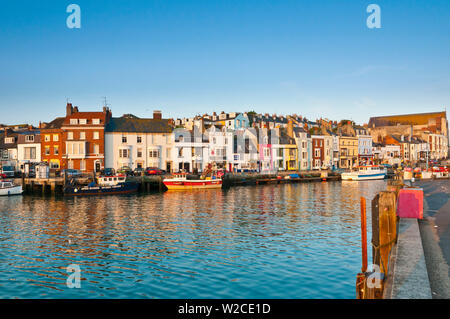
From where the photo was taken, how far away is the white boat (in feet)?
176

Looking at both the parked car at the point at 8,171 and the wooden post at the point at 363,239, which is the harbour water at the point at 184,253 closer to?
the wooden post at the point at 363,239

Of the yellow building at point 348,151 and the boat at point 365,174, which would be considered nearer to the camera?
the boat at point 365,174

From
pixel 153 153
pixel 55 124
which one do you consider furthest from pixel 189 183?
pixel 55 124

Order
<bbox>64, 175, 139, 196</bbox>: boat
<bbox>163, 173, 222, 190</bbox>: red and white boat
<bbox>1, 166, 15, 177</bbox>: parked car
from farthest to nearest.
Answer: <bbox>1, 166, 15, 177</bbox>: parked car, <bbox>163, 173, 222, 190</bbox>: red and white boat, <bbox>64, 175, 139, 196</bbox>: boat

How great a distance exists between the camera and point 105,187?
55.3 meters

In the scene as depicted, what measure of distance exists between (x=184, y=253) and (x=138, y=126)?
59.1 m

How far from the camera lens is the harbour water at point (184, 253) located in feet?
48.5

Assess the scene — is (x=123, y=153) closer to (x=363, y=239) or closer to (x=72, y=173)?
(x=72, y=173)

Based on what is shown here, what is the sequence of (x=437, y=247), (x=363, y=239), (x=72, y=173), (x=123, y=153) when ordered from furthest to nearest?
1. (x=123, y=153)
2. (x=72, y=173)
3. (x=437, y=247)
4. (x=363, y=239)

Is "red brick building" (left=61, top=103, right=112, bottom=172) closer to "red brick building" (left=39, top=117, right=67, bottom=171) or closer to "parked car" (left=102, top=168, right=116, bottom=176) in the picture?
"red brick building" (left=39, top=117, right=67, bottom=171)

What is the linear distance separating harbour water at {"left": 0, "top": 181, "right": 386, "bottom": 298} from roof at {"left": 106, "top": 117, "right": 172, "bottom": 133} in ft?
132

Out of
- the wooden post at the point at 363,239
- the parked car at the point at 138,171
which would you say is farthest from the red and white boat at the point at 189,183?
the wooden post at the point at 363,239

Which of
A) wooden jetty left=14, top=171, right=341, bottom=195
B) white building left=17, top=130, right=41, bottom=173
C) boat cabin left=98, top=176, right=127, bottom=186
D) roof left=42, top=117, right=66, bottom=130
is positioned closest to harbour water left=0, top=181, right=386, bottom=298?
boat cabin left=98, top=176, right=127, bottom=186

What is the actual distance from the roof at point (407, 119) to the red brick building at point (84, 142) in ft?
446
